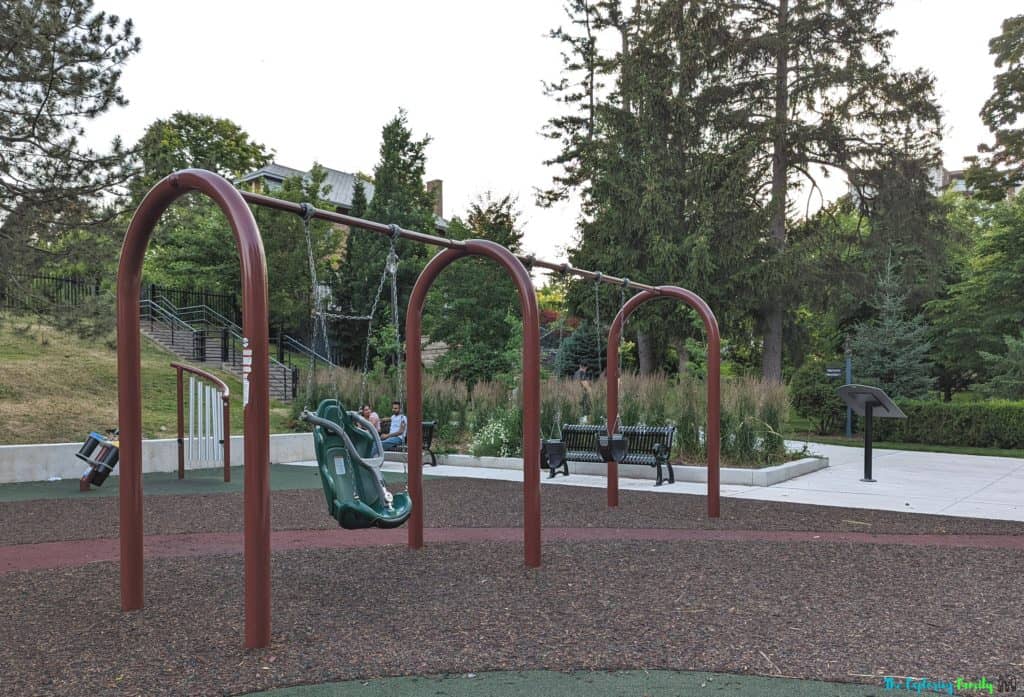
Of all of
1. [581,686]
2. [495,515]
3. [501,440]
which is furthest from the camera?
[501,440]

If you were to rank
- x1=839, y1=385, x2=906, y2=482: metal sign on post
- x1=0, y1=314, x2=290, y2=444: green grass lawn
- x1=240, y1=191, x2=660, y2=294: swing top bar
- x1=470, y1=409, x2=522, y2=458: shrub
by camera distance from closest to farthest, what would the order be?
x1=240, y1=191, x2=660, y2=294: swing top bar < x1=839, y1=385, x2=906, y2=482: metal sign on post < x1=470, y1=409, x2=522, y2=458: shrub < x1=0, y1=314, x2=290, y2=444: green grass lawn

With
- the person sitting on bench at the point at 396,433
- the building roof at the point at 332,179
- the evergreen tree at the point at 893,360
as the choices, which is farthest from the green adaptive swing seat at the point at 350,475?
the building roof at the point at 332,179

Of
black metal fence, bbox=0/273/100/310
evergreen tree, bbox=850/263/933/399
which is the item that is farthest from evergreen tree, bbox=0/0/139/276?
evergreen tree, bbox=850/263/933/399

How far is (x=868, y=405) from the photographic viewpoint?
12.2 meters

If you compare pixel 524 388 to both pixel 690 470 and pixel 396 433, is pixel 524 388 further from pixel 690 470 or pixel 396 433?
pixel 396 433

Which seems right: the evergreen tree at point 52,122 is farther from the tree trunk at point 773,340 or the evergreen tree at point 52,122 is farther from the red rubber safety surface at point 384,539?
the tree trunk at point 773,340

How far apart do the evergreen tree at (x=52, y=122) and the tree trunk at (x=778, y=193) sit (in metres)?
19.0

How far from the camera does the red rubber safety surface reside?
7336 millimetres

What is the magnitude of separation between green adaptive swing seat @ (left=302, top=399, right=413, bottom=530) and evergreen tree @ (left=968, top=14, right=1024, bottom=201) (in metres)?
31.1

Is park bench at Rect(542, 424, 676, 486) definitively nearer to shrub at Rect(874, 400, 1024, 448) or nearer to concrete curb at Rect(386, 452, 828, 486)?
concrete curb at Rect(386, 452, 828, 486)

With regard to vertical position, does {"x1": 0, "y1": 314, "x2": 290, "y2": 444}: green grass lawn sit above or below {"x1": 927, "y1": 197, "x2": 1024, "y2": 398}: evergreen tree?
below

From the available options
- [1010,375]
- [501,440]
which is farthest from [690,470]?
[1010,375]

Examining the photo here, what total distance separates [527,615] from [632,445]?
7.13 metres

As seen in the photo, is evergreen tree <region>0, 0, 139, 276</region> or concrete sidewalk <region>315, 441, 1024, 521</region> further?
evergreen tree <region>0, 0, 139, 276</region>
